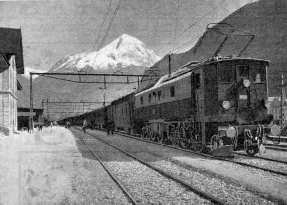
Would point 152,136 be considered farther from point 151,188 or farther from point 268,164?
point 151,188

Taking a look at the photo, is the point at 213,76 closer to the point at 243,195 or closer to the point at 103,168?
the point at 103,168

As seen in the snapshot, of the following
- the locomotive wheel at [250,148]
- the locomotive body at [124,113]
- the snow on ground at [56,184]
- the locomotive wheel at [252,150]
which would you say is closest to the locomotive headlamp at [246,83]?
the locomotive wheel at [250,148]

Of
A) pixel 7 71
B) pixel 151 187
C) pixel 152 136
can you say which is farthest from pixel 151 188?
pixel 7 71

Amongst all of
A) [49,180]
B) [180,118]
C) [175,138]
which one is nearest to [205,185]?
[49,180]

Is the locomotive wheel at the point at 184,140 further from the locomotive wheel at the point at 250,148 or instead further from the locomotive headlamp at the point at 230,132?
the locomotive headlamp at the point at 230,132

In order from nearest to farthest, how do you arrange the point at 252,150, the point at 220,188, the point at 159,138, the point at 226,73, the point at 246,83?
the point at 220,188
the point at 246,83
the point at 226,73
the point at 252,150
the point at 159,138

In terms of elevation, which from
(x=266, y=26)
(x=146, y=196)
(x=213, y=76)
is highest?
(x=266, y=26)

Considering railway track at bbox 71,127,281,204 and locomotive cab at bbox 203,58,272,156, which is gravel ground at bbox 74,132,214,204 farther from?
locomotive cab at bbox 203,58,272,156

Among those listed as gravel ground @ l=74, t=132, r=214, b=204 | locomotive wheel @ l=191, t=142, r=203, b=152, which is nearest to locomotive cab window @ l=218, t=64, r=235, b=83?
locomotive wheel @ l=191, t=142, r=203, b=152

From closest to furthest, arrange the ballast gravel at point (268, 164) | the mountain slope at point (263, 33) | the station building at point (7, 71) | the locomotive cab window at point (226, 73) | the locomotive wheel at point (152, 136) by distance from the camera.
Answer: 1. the ballast gravel at point (268, 164)
2. the locomotive cab window at point (226, 73)
3. the locomotive wheel at point (152, 136)
4. the station building at point (7, 71)
5. the mountain slope at point (263, 33)
